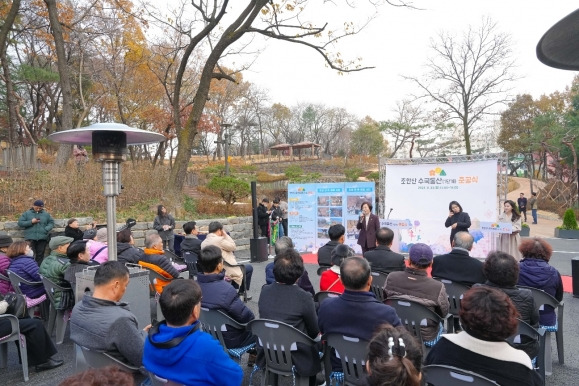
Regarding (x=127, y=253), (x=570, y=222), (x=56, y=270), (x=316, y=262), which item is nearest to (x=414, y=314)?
(x=127, y=253)

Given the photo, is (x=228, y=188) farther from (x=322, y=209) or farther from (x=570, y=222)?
(x=570, y=222)

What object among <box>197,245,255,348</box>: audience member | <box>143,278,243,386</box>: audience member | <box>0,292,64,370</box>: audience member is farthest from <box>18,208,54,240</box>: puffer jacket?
<box>143,278,243,386</box>: audience member

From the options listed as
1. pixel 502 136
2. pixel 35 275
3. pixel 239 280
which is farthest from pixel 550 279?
pixel 502 136

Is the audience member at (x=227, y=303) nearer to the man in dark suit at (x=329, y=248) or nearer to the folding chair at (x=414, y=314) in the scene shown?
the folding chair at (x=414, y=314)

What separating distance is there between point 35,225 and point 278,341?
22.8 feet

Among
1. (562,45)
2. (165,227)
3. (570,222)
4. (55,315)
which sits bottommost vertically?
(570,222)

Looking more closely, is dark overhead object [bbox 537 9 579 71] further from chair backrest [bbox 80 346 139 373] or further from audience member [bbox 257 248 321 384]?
chair backrest [bbox 80 346 139 373]

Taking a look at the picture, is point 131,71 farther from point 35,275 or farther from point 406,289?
point 406,289

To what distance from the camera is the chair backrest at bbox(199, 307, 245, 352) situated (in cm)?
305

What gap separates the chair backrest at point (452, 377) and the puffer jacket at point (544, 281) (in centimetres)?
218

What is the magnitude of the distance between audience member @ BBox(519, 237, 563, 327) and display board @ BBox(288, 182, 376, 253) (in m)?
5.74

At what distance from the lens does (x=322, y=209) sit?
10.2 m

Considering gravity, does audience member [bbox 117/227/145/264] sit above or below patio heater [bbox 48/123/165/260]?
Result: below

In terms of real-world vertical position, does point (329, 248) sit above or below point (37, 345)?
above
